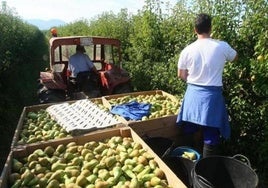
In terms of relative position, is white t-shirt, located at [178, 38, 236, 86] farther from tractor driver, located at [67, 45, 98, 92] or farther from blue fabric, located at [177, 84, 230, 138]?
tractor driver, located at [67, 45, 98, 92]

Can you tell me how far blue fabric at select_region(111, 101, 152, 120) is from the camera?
5.26 meters

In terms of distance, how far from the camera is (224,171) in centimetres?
388

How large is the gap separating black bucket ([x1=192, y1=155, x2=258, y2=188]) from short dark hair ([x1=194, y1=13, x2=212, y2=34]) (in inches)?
64.2

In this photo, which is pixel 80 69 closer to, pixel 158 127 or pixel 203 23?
pixel 158 127

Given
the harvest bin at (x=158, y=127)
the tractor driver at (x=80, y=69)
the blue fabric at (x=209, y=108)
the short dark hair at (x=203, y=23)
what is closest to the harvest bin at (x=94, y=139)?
the harvest bin at (x=158, y=127)

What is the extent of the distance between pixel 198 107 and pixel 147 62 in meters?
4.80

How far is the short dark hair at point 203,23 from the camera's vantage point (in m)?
4.25

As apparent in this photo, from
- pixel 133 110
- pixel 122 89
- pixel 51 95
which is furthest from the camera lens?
pixel 122 89

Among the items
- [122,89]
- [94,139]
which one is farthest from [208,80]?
[122,89]

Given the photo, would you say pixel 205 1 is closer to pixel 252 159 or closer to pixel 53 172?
pixel 252 159

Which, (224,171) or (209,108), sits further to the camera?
(209,108)

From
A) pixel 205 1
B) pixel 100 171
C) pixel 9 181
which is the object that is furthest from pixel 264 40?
→ pixel 9 181

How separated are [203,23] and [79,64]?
12.5 ft

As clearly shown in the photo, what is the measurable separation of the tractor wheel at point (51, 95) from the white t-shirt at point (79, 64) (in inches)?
21.5
